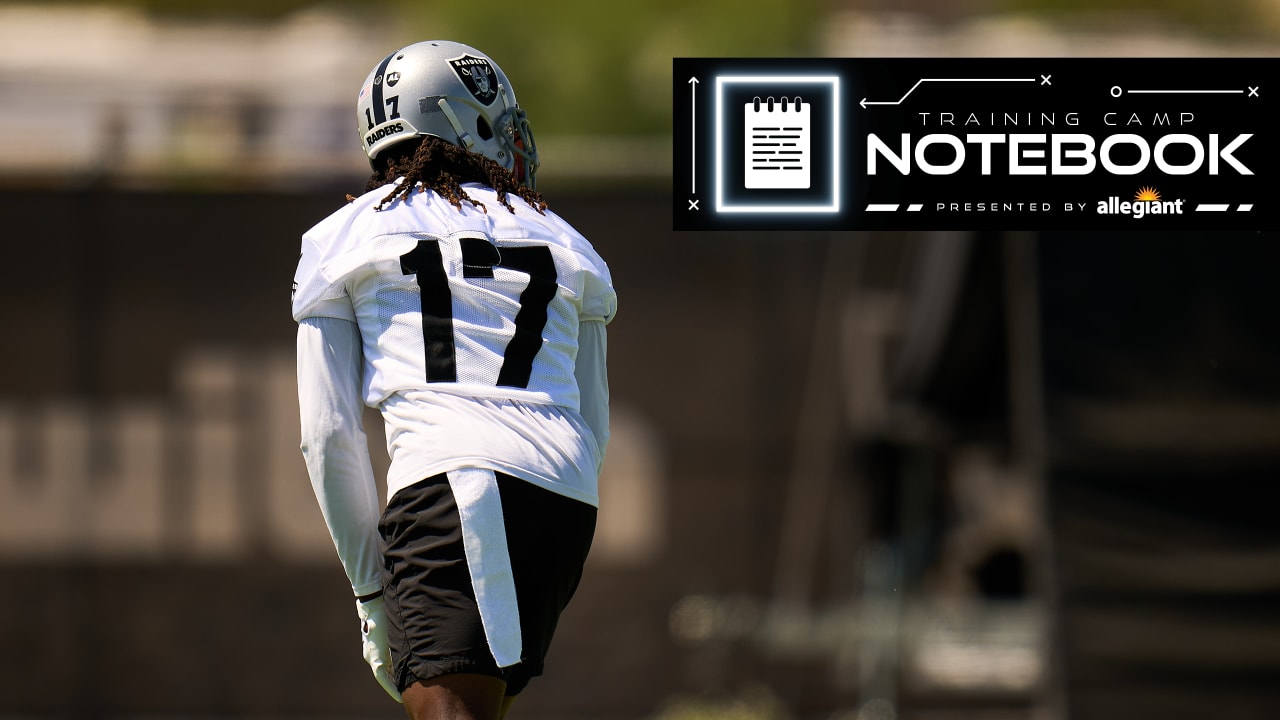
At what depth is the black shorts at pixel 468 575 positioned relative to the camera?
2.10m

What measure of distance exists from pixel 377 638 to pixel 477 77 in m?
0.93

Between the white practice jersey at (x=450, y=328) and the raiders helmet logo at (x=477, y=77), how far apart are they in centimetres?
20

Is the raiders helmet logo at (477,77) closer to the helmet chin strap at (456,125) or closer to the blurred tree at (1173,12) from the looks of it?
the helmet chin strap at (456,125)

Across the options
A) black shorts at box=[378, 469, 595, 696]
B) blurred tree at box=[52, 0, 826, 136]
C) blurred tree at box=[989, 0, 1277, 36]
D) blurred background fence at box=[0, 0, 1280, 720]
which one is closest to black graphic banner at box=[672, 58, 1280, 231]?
black shorts at box=[378, 469, 595, 696]

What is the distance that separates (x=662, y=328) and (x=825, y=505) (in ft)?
5.60

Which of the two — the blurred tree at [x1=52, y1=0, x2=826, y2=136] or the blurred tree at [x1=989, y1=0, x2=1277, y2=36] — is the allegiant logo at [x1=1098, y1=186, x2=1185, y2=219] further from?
the blurred tree at [x1=989, y1=0, x2=1277, y2=36]

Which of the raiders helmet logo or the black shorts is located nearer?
the black shorts

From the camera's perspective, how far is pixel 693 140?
332cm

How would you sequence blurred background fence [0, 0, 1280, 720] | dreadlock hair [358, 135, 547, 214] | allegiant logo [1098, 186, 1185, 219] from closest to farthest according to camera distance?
dreadlock hair [358, 135, 547, 214], allegiant logo [1098, 186, 1185, 219], blurred background fence [0, 0, 1280, 720]

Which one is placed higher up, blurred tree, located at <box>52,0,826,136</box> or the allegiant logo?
blurred tree, located at <box>52,0,826,136</box>

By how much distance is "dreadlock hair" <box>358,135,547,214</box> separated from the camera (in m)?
2.33

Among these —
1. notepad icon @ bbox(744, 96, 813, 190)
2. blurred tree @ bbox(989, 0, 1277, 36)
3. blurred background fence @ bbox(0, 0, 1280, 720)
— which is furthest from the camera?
blurred tree @ bbox(989, 0, 1277, 36)

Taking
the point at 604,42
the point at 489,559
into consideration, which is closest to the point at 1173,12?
the point at 604,42

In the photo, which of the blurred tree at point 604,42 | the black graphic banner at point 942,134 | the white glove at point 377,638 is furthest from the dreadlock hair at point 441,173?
the blurred tree at point 604,42
